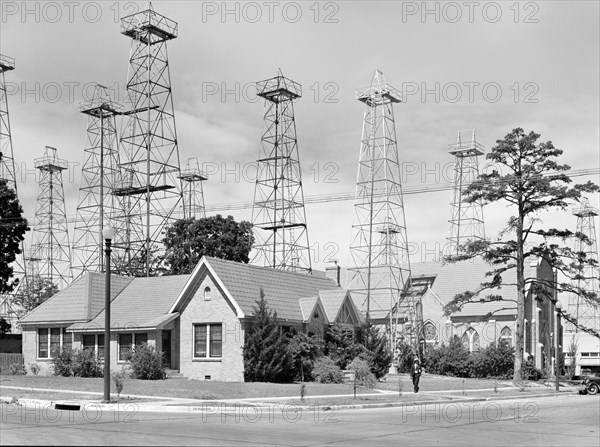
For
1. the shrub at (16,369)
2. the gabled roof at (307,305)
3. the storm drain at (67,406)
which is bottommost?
the shrub at (16,369)

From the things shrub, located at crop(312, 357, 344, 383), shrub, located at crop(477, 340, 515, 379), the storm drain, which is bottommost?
shrub, located at crop(477, 340, 515, 379)

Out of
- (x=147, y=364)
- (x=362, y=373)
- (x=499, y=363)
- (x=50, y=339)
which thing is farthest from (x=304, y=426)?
(x=499, y=363)

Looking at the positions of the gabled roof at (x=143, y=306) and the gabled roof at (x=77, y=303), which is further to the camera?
the gabled roof at (x=77, y=303)

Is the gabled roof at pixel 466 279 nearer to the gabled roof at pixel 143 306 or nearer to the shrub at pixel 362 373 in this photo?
the gabled roof at pixel 143 306

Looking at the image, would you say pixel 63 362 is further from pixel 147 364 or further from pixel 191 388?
pixel 191 388

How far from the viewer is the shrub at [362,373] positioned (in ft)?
119

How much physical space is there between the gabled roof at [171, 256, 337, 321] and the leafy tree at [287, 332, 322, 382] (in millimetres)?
2109

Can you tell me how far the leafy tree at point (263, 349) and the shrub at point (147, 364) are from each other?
14.7 ft

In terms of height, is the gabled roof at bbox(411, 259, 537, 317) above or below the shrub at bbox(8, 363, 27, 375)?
above

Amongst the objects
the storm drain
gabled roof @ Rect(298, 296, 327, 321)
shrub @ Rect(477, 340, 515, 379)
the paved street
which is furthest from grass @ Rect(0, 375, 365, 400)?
shrub @ Rect(477, 340, 515, 379)

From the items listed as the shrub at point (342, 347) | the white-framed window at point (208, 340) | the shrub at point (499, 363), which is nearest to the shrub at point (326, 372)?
the shrub at point (342, 347)

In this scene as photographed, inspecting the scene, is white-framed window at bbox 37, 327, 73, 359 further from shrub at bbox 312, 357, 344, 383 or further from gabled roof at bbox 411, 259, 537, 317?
gabled roof at bbox 411, 259, 537, 317

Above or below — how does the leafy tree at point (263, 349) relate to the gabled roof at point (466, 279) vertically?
below

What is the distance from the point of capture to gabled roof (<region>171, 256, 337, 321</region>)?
142ft
